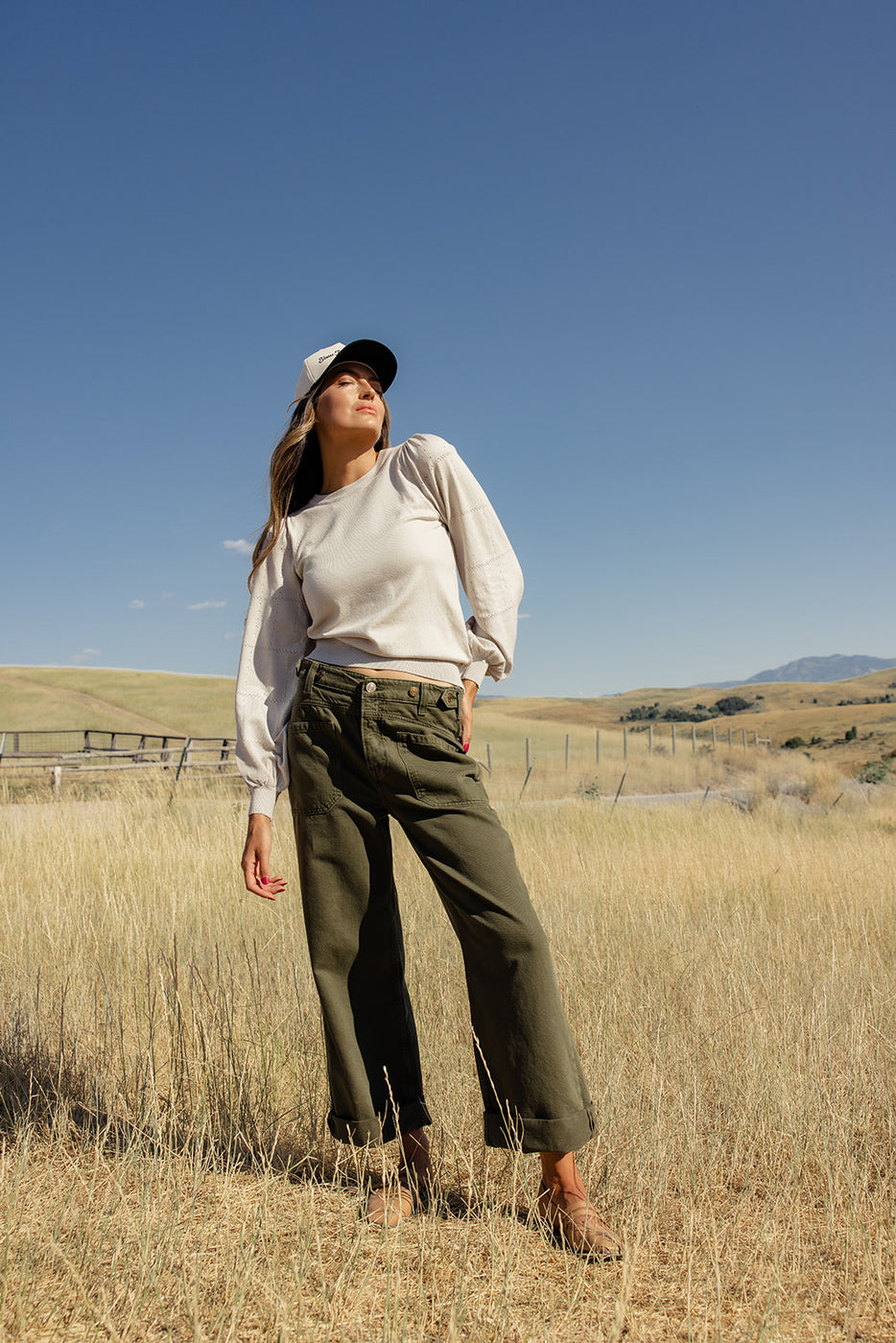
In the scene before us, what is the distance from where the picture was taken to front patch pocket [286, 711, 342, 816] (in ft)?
7.20

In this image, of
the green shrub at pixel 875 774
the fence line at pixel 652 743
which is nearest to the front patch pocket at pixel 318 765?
the green shrub at pixel 875 774

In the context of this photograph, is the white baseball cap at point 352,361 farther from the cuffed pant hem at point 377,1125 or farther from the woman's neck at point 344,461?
the cuffed pant hem at point 377,1125

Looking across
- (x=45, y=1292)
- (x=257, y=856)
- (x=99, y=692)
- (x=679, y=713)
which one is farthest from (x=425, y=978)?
(x=679, y=713)

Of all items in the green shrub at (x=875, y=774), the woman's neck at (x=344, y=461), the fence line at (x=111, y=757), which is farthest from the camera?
the green shrub at (x=875, y=774)

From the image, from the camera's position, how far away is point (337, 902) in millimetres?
2232

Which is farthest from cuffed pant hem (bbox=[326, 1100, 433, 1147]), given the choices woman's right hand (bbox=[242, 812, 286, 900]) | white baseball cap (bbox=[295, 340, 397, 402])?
white baseball cap (bbox=[295, 340, 397, 402])

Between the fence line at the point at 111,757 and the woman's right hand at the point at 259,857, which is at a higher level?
the woman's right hand at the point at 259,857

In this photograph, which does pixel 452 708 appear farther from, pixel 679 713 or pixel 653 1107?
pixel 679 713

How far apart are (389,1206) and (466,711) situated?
1228 millimetres

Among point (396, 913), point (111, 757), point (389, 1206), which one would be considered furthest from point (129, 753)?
point (389, 1206)

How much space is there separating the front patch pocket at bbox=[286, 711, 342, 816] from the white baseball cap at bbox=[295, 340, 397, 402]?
1.01m

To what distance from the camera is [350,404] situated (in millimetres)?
2424

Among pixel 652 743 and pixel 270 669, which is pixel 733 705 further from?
pixel 270 669

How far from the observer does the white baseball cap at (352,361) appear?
2408mm
